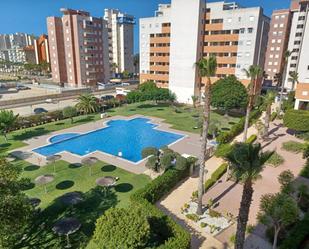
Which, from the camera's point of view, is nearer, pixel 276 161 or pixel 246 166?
pixel 246 166

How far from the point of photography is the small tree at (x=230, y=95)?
45.0 metres

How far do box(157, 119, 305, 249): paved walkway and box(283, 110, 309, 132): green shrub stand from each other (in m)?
6.57

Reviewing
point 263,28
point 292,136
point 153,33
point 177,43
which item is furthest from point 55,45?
point 292,136

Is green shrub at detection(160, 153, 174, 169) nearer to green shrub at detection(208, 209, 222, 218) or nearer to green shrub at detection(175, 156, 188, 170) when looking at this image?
green shrub at detection(175, 156, 188, 170)

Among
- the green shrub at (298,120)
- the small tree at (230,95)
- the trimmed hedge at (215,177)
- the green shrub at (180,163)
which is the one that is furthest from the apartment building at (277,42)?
the green shrub at (180,163)

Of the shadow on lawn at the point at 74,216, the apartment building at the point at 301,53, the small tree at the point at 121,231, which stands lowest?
the shadow on lawn at the point at 74,216

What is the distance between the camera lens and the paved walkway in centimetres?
1592

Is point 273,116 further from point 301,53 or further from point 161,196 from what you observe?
point 161,196

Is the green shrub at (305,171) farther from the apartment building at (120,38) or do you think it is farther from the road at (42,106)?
the apartment building at (120,38)

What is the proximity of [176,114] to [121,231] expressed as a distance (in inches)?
1651

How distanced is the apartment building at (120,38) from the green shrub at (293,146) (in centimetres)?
9858

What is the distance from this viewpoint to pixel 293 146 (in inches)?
1259

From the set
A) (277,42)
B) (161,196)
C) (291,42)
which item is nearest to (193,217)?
(161,196)

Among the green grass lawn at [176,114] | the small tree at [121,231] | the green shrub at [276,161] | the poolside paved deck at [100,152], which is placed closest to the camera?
the small tree at [121,231]
